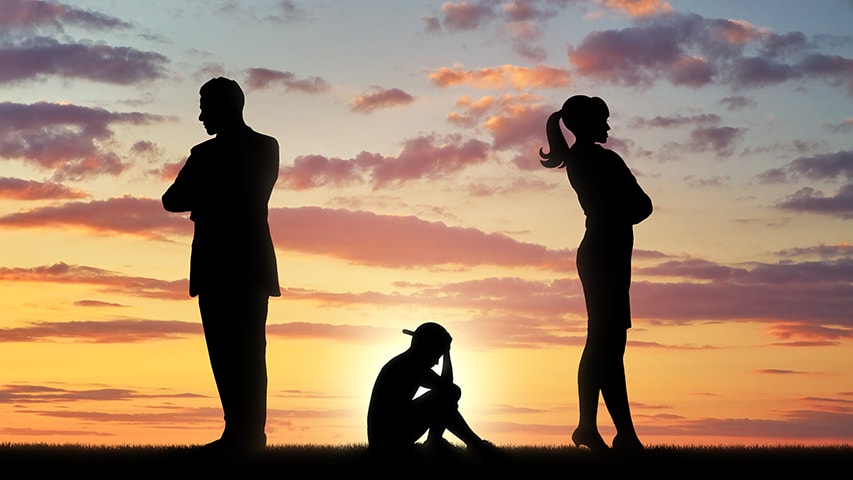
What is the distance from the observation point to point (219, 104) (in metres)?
16.0

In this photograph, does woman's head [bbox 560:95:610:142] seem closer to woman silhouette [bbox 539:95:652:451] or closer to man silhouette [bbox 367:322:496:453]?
woman silhouette [bbox 539:95:652:451]

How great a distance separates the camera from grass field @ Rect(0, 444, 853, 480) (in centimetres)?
1388

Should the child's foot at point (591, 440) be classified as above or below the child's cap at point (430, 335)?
below

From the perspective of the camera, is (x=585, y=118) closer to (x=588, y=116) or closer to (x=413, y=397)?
(x=588, y=116)

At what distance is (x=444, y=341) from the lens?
1359 cm

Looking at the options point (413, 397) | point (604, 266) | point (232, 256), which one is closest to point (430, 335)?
point (413, 397)

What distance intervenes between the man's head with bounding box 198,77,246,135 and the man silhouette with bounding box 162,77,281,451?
0.01 metres

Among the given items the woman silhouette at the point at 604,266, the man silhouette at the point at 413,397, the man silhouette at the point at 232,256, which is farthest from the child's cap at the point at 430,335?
the woman silhouette at the point at 604,266

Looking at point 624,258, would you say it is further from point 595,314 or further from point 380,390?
point 380,390

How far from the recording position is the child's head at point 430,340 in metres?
13.5

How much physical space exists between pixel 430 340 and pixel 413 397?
75 centimetres

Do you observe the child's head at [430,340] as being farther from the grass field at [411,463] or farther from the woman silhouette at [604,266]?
the woman silhouette at [604,266]

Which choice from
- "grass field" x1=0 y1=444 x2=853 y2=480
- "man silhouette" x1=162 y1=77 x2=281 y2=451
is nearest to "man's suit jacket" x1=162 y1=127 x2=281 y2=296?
"man silhouette" x1=162 y1=77 x2=281 y2=451

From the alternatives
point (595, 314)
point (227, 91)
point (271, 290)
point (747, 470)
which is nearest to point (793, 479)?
point (747, 470)
